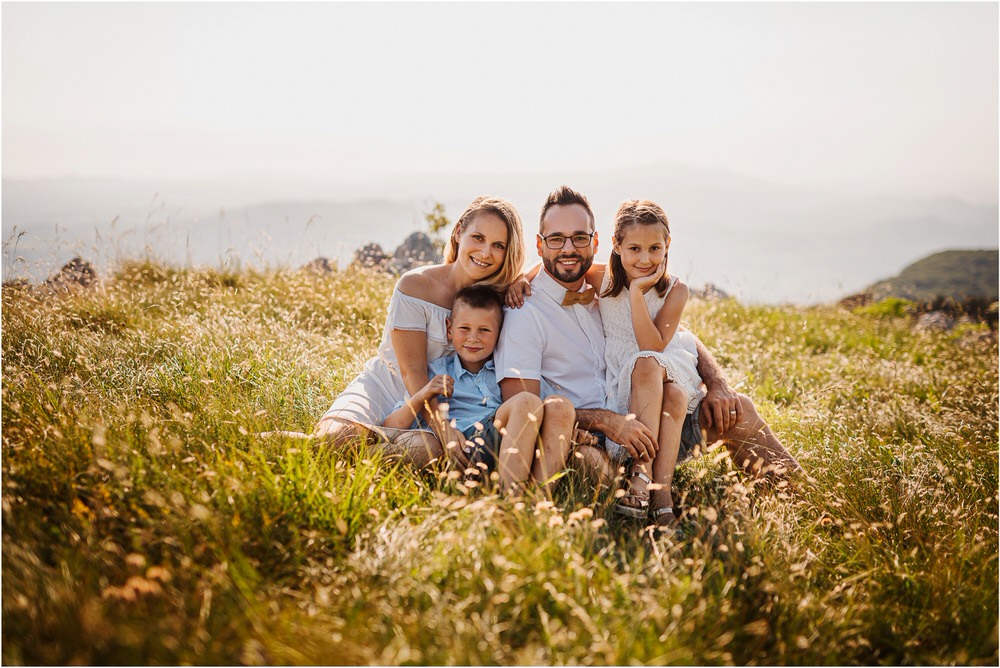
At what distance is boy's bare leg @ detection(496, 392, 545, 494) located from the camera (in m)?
3.26

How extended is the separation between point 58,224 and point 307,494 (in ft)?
19.5

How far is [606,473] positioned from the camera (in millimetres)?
3703

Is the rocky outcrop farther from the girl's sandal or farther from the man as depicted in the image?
the girl's sandal

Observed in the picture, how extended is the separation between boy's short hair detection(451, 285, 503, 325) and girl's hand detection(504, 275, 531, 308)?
7 cm

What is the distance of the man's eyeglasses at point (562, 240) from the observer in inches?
160

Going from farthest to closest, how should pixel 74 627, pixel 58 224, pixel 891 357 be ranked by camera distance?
pixel 891 357, pixel 58 224, pixel 74 627

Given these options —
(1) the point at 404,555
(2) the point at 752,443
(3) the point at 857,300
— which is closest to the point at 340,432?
(1) the point at 404,555

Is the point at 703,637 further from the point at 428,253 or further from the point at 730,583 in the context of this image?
the point at 428,253

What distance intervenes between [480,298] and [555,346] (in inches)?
22.3

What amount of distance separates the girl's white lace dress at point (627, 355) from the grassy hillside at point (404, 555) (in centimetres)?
55

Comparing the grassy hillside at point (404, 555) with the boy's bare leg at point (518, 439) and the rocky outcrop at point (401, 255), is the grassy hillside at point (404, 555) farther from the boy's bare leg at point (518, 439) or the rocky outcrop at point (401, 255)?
the rocky outcrop at point (401, 255)

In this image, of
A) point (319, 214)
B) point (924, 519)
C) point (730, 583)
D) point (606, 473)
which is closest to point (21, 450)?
point (606, 473)

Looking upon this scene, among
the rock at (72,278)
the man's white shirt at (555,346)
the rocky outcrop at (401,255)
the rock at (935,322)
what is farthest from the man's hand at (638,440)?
the rock at (935,322)

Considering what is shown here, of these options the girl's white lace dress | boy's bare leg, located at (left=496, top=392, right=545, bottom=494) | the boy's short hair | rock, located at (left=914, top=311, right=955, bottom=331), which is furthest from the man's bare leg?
rock, located at (left=914, top=311, right=955, bottom=331)
